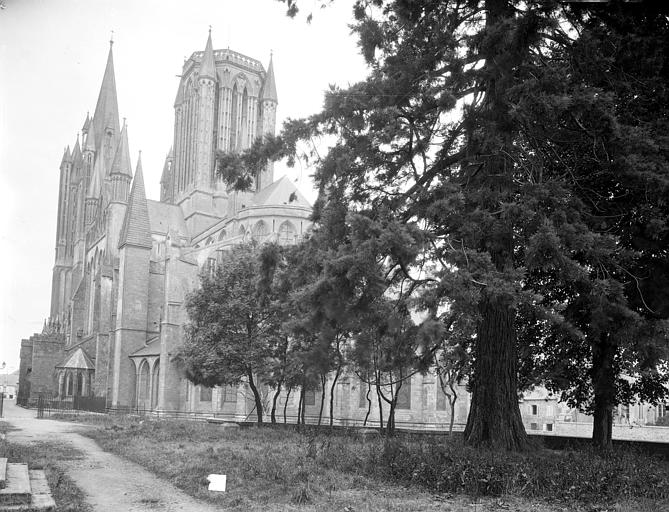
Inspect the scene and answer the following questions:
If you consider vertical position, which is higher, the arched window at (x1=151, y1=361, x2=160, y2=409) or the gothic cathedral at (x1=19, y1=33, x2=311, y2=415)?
the gothic cathedral at (x1=19, y1=33, x2=311, y2=415)

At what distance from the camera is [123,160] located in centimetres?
7244

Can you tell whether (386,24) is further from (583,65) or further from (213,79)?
(213,79)

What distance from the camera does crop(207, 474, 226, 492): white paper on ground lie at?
9812mm

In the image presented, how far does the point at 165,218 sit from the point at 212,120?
12.4 meters

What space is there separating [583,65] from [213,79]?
227 feet

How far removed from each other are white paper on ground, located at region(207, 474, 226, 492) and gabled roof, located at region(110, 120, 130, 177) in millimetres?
65311

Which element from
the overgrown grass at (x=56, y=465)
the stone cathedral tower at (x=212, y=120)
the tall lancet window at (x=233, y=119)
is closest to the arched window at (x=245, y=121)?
the stone cathedral tower at (x=212, y=120)

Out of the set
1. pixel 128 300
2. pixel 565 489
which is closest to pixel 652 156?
pixel 565 489

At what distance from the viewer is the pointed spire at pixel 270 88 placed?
77.9m

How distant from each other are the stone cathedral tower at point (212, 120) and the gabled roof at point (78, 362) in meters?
18.8

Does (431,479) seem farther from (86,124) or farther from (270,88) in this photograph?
(86,124)

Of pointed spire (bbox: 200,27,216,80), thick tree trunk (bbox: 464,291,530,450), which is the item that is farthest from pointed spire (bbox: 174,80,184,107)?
thick tree trunk (bbox: 464,291,530,450)

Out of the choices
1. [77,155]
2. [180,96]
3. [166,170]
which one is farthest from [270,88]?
[77,155]

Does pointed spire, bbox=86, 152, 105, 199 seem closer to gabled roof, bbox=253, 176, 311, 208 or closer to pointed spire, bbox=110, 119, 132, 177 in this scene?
pointed spire, bbox=110, 119, 132, 177
